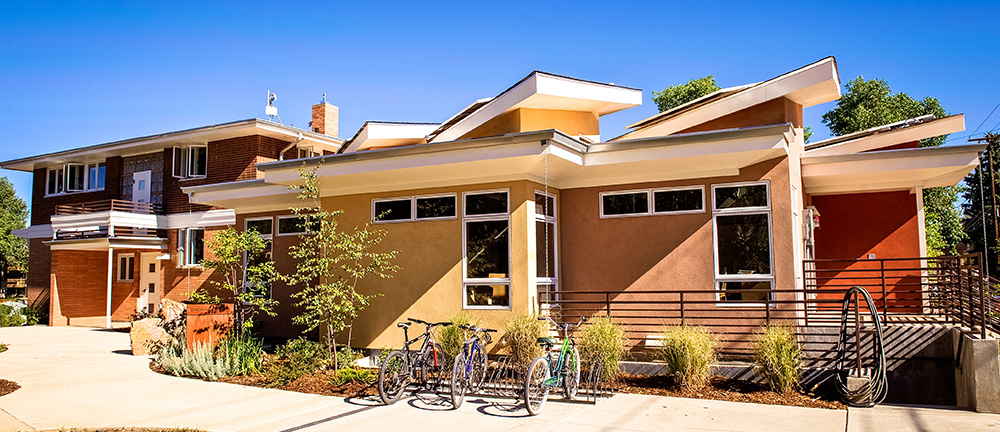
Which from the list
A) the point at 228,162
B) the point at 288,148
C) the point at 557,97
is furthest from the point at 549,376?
the point at 228,162

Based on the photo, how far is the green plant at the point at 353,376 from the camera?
993 centimetres

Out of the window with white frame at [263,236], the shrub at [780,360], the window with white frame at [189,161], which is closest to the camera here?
the shrub at [780,360]

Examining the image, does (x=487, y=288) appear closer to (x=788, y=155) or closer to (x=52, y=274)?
(x=788, y=155)

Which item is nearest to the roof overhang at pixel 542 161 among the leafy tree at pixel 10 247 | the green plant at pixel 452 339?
the green plant at pixel 452 339

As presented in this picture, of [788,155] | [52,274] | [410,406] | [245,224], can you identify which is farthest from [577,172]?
[52,274]

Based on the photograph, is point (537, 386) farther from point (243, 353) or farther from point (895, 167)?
point (895, 167)

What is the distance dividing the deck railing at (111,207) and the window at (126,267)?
2028mm

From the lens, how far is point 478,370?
905 centimetres

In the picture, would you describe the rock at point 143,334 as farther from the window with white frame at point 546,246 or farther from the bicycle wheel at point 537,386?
the bicycle wheel at point 537,386

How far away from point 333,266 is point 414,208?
1.88m

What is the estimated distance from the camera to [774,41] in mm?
15406

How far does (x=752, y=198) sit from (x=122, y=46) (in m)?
13.8

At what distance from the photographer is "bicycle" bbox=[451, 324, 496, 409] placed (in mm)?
8344

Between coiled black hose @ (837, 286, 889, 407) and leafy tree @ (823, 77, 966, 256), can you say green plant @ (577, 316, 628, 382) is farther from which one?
leafy tree @ (823, 77, 966, 256)
